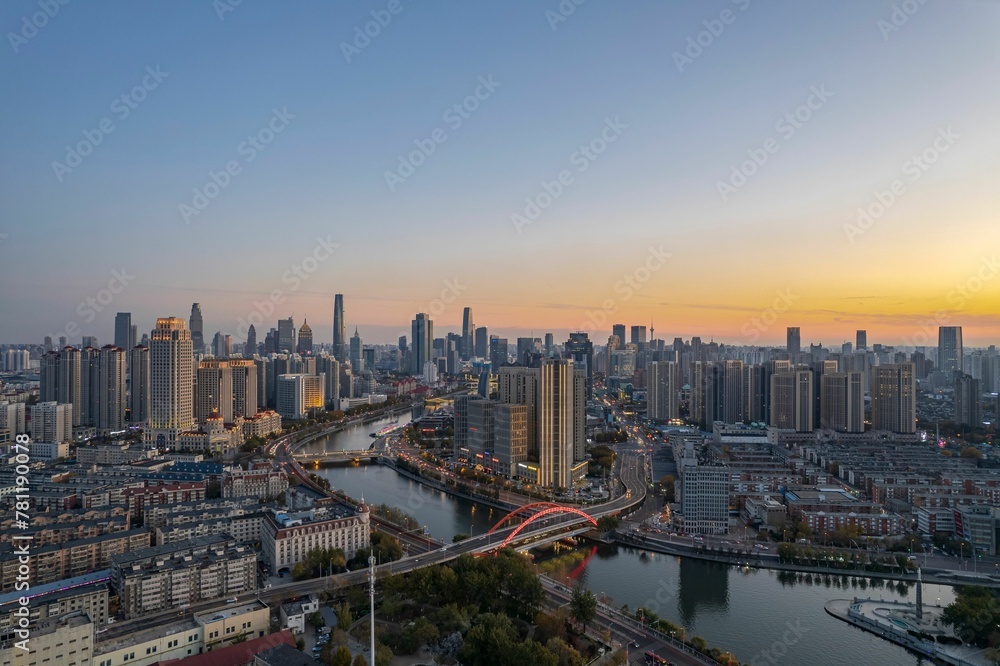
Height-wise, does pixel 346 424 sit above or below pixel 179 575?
below

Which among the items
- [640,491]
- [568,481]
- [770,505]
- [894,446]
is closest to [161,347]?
[568,481]

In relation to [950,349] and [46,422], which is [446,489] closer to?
[46,422]

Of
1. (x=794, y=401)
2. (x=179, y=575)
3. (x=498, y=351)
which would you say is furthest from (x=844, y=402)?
(x=498, y=351)

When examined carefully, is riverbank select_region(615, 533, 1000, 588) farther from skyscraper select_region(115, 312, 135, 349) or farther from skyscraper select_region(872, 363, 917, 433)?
skyscraper select_region(115, 312, 135, 349)

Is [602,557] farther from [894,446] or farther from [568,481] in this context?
[894,446]

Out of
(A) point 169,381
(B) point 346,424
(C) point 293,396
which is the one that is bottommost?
(B) point 346,424

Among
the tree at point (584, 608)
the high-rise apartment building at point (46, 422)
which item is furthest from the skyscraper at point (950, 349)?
the high-rise apartment building at point (46, 422)
